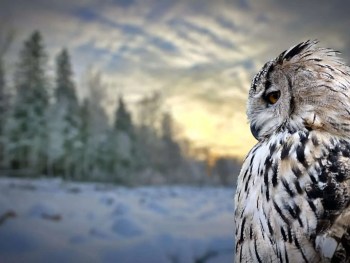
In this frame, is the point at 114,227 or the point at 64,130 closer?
the point at 114,227

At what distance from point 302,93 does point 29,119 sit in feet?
20.3

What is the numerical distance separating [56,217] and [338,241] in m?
2.67

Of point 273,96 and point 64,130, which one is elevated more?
point 64,130

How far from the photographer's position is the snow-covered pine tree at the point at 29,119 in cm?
482

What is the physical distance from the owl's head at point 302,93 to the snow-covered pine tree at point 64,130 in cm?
542

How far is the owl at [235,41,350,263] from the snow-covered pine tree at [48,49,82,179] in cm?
546

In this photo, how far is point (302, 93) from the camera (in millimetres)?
723

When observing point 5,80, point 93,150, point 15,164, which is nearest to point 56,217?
point 5,80

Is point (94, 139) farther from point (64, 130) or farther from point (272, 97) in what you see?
point (272, 97)

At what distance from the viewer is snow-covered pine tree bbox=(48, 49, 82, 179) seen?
20.5 ft

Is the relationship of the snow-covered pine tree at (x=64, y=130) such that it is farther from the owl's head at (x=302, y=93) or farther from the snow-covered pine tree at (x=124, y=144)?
the owl's head at (x=302, y=93)

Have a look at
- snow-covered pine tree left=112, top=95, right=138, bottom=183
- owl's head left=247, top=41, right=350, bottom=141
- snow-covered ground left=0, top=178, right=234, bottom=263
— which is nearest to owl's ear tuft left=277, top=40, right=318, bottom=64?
owl's head left=247, top=41, right=350, bottom=141

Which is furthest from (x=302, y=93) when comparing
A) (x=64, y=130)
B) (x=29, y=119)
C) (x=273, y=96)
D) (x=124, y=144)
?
(x=124, y=144)

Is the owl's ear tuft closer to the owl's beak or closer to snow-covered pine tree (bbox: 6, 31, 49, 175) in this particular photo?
the owl's beak
